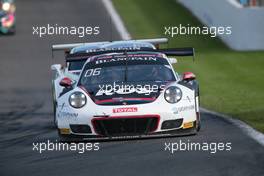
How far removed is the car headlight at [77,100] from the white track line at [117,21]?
67.7 ft

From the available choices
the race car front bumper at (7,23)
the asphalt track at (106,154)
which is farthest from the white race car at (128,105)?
the race car front bumper at (7,23)

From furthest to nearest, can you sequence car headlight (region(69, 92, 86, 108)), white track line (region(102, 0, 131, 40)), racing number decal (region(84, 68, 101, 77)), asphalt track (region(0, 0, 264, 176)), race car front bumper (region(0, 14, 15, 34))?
race car front bumper (region(0, 14, 15, 34)) < white track line (region(102, 0, 131, 40)) < racing number decal (region(84, 68, 101, 77)) < car headlight (region(69, 92, 86, 108)) < asphalt track (region(0, 0, 264, 176))

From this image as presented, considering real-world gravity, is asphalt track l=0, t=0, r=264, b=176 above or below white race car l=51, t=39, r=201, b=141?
below

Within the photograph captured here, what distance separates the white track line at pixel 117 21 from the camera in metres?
34.5

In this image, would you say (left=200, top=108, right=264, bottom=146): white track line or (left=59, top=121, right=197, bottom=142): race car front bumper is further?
(left=200, top=108, right=264, bottom=146): white track line

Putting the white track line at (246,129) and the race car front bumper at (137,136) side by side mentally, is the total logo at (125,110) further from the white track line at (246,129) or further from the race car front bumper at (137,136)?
the white track line at (246,129)

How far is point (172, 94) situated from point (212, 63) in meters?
15.6

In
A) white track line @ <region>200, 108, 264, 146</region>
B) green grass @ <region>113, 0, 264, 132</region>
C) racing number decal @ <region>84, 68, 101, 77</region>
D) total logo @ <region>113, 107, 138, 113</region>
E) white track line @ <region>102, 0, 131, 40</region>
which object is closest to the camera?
total logo @ <region>113, 107, 138, 113</region>

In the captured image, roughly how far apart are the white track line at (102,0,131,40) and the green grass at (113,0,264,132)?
229mm

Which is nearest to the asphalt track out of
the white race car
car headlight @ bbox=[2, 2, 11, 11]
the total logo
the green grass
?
the white race car

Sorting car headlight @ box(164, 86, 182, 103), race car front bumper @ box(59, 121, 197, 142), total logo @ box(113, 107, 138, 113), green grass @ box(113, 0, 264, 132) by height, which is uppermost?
car headlight @ box(164, 86, 182, 103)

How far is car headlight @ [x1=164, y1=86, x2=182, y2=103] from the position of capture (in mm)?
12874

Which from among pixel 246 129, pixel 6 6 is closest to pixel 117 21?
pixel 6 6

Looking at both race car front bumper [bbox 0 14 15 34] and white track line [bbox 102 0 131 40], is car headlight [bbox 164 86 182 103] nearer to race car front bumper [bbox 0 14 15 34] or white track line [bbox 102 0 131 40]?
white track line [bbox 102 0 131 40]
